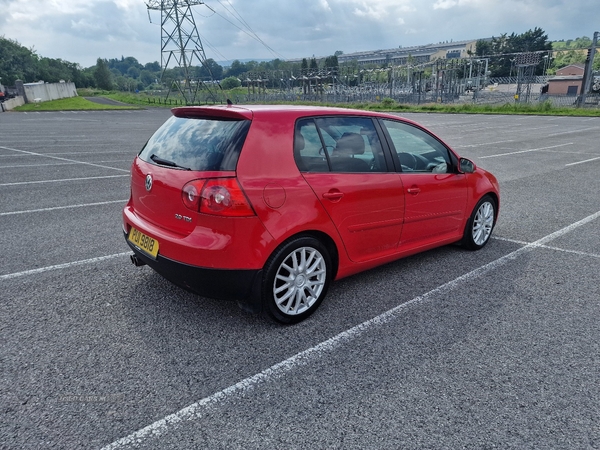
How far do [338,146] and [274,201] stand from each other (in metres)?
0.85

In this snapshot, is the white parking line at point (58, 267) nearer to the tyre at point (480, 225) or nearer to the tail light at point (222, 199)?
the tail light at point (222, 199)

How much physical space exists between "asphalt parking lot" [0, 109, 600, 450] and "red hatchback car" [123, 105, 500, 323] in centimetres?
38

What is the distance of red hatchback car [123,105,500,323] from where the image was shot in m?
2.97

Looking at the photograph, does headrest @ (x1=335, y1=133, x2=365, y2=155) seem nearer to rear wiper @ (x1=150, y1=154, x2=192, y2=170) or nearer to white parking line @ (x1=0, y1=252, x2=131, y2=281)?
rear wiper @ (x1=150, y1=154, x2=192, y2=170)

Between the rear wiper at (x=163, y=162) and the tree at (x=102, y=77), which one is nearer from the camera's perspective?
the rear wiper at (x=163, y=162)

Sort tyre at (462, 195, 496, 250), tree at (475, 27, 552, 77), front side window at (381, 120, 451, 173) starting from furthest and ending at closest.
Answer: tree at (475, 27, 552, 77), tyre at (462, 195, 496, 250), front side window at (381, 120, 451, 173)

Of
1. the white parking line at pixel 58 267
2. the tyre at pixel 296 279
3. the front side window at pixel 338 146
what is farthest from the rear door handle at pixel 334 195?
the white parking line at pixel 58 267

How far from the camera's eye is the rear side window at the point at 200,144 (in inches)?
120

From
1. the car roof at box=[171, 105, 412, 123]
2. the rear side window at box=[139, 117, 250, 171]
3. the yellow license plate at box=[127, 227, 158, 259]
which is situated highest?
the car roof at box=[171, 105, 412, 123]

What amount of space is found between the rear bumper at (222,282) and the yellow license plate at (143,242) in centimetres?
19

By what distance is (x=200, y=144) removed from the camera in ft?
10.5

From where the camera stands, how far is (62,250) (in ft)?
15.6

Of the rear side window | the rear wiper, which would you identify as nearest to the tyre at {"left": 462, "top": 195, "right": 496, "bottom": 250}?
the rear side window

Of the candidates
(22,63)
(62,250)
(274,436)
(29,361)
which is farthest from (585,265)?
(22,63)
